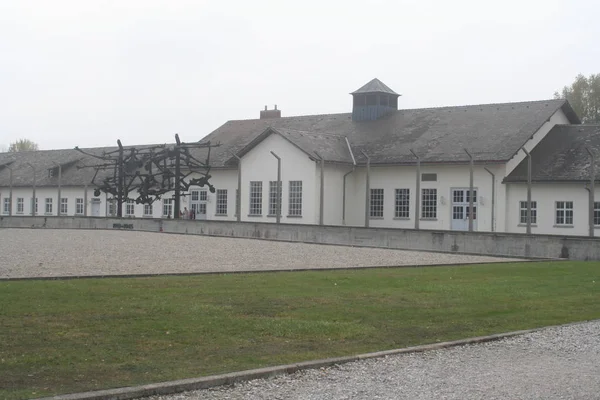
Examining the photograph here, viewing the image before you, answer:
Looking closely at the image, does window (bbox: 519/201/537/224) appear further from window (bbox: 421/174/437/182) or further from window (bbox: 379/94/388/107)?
window (bbox: 379/94/388/107)

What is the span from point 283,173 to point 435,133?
9.08m

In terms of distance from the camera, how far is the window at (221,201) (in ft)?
190

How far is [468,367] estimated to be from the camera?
32.4ft

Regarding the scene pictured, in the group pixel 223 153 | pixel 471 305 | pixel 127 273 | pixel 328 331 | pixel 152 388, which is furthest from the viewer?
pixel 223 153

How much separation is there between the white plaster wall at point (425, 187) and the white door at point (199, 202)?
11.5 meters

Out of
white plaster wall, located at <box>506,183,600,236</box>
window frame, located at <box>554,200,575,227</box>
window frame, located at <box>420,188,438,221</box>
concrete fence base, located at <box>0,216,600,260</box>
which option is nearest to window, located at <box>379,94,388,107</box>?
window frame, located at <box>420,188,438,221</box>

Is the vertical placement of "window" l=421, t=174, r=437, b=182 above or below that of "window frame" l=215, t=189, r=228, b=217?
above

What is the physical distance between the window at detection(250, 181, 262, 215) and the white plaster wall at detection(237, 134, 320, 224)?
0.22 m

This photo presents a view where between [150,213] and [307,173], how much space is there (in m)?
17.1

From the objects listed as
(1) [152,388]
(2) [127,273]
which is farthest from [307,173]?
(1) [152,388]

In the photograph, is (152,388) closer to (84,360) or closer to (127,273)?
→ (84,360)

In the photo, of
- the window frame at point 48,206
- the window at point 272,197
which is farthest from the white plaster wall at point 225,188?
the window frame at point 48,206

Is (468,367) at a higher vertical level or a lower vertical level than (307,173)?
lower

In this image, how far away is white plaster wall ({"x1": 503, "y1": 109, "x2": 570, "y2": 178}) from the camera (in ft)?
152
